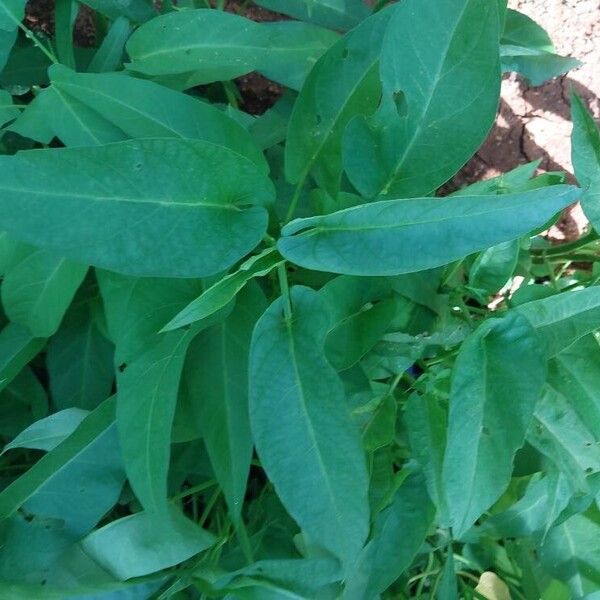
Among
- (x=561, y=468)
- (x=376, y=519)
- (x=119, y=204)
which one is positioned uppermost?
(x=119, y=204)

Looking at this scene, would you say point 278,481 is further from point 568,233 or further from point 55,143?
point 568,233

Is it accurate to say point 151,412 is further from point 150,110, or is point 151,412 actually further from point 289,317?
point 150,110

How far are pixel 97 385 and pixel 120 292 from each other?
8.8 inches

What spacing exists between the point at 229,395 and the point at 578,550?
475mm

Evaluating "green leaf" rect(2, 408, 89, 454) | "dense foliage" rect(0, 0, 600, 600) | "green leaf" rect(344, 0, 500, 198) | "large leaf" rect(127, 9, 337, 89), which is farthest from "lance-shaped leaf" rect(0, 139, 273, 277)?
"green leaf" rect(2, 408, 89, 454)

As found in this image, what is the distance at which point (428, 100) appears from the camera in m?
0.55

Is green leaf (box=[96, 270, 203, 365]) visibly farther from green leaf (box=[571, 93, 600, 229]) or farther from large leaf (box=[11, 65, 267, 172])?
green leaf (box=[571, 93, 600, 229])

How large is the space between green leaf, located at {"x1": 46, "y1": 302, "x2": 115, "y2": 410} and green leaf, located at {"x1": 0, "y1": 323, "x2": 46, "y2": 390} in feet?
0.19

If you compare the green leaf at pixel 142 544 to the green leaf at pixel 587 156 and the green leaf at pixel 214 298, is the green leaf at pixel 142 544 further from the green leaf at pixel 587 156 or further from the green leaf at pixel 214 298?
the green leaf at pixel 587 156

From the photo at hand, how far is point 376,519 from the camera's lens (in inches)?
27.8

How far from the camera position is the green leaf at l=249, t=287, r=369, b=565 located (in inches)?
20.6

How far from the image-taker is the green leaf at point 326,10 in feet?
2.55

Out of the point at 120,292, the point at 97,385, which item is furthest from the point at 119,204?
the point at 97,385

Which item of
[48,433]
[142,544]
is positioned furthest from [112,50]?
[142,544]
